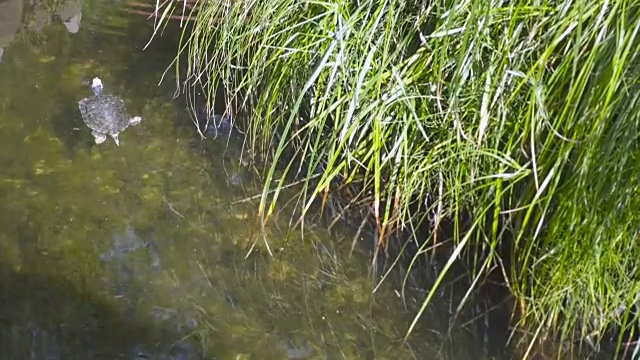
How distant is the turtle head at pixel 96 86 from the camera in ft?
6.04

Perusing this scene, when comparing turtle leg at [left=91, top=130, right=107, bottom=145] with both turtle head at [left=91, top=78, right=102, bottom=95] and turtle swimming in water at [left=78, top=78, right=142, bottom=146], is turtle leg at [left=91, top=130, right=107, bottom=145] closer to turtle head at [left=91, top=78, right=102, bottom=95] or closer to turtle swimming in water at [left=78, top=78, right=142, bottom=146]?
turtle swimming in water at [left=78, top=78, right=142, bottom=146]

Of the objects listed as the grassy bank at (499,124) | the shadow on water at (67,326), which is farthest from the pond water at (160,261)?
the grassy bank at (499,124)

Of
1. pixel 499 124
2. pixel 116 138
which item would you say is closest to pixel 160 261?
pixel 116 138

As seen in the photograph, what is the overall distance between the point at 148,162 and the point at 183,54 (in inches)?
19.6

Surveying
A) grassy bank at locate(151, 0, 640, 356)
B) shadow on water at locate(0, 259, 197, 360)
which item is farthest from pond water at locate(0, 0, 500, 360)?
grassy bank at locate(151, 0, 640, 356)

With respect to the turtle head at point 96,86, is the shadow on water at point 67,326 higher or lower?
lower

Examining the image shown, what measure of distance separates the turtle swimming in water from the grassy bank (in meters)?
0.49

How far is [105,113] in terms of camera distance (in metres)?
1.72

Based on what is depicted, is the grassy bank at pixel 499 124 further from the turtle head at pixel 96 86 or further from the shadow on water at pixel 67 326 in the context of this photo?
the turtle head at pixel 96 86

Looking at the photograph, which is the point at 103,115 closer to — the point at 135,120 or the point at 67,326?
the point at 135,120

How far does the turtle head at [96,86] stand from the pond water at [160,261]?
0.11ft

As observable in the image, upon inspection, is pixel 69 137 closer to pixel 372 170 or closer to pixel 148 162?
pixel 148 162

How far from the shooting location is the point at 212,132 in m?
1.70

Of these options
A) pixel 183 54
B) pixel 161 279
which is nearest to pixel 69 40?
pixel 183 54
